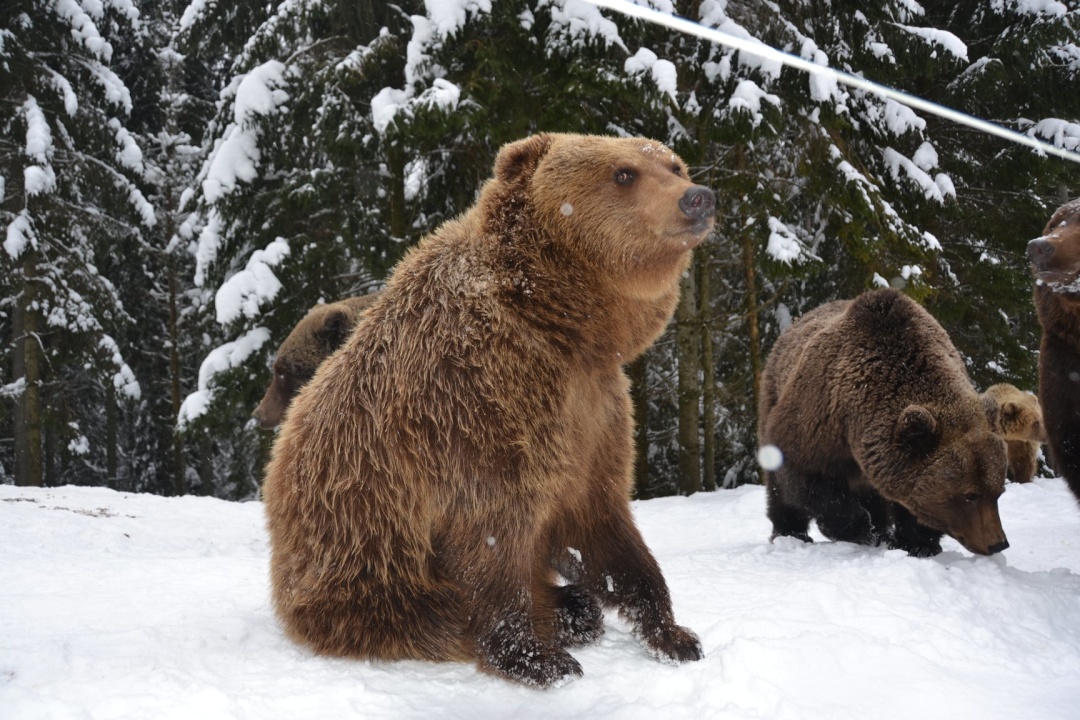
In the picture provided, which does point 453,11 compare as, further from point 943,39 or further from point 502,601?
point 502,601

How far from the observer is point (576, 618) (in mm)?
3051

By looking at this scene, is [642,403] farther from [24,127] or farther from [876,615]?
[24,127]

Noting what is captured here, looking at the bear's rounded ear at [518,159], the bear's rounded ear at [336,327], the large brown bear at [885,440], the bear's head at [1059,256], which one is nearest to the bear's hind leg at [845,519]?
the large brown bear at [885,440]

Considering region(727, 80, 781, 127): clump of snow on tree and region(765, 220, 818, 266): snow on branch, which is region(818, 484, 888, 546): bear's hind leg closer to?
region(765, 220, 818, 266): snow on branch

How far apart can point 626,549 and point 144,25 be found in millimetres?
22518

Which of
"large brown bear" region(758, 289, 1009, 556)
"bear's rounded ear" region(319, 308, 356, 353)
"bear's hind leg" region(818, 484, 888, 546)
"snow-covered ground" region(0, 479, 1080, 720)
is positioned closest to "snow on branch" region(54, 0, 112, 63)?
"bear's rounded ear" region(319, 308, 356, 353)

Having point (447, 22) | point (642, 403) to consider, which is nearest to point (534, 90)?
point (447, 22)

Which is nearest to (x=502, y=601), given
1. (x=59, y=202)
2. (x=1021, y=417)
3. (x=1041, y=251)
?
(x=1041, y=251)

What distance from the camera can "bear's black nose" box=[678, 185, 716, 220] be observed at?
282cm

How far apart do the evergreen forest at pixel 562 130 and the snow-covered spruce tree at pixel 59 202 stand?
2.1 inches

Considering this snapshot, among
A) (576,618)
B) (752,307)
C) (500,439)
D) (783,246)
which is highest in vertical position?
(783,246)

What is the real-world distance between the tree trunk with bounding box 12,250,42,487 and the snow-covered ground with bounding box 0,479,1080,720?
11844 mm

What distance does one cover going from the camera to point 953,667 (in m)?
2.86

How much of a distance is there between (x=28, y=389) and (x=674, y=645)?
15896 mm
